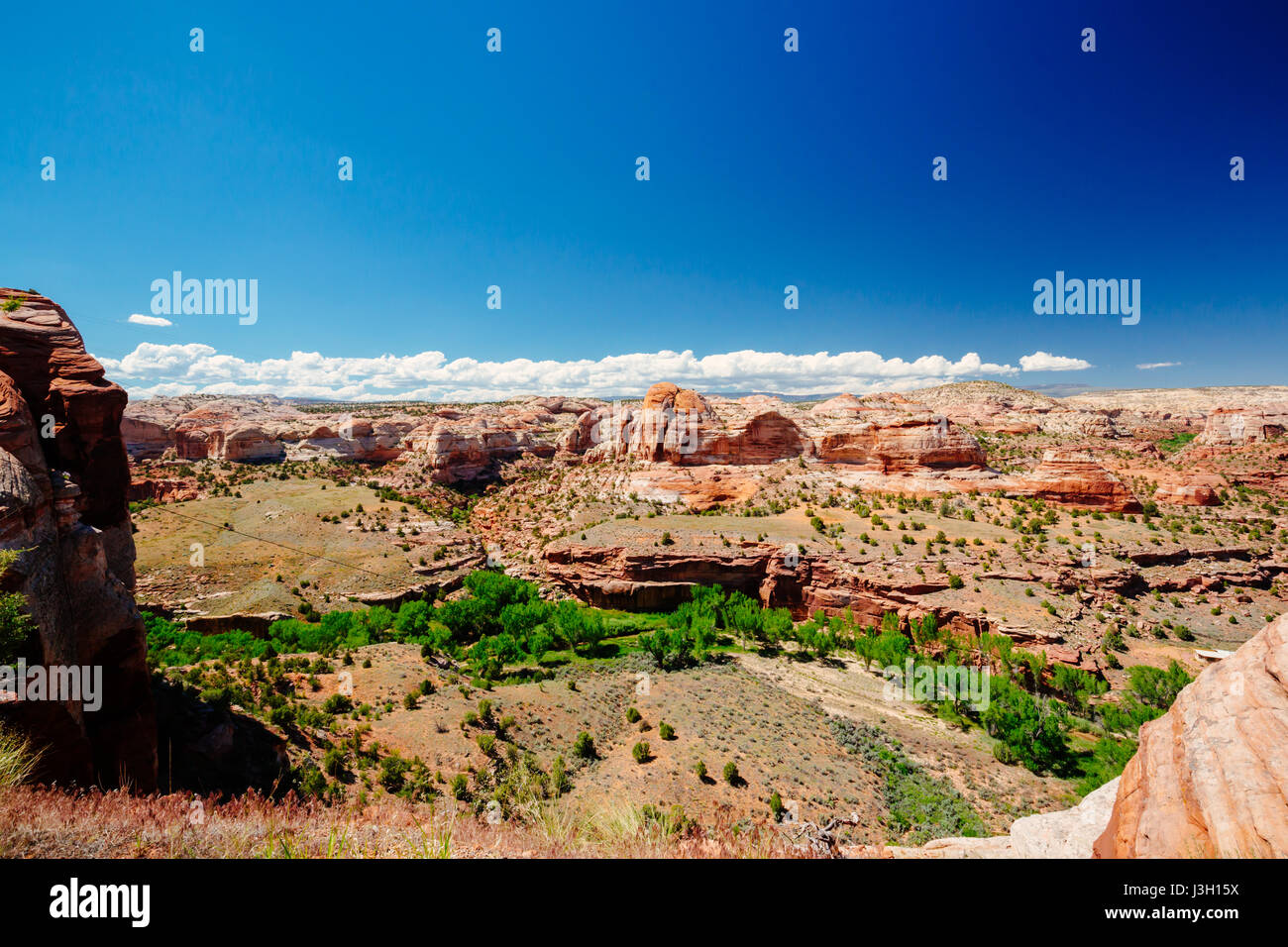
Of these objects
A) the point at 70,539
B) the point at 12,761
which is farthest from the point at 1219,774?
the point at 70,539

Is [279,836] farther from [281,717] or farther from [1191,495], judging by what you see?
[1191,495]

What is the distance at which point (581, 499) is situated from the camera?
43.9 m

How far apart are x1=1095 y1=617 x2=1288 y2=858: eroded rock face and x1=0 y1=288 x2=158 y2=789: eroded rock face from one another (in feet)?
42.1

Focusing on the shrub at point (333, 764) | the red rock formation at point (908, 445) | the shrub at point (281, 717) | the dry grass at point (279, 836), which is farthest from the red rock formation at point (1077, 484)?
the shrub at point (281, 717)

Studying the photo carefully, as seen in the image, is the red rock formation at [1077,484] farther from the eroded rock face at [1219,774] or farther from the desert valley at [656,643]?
the eroded rock face at [1219,774]

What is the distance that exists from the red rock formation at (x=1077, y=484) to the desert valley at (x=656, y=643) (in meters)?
0.21

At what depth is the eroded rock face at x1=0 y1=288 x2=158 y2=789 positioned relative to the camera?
22.5 feet

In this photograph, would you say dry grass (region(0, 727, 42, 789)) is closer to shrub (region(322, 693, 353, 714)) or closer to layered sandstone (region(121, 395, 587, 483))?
shrub (region(322, 693, 353, 714))

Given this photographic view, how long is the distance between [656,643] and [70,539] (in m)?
20.3

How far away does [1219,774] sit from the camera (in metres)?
4.24
